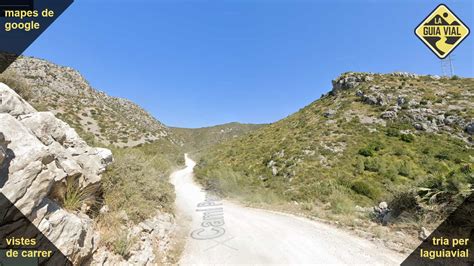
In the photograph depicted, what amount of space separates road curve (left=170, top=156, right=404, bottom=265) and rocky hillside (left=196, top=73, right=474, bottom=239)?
3205mm

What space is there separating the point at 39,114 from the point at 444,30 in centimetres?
1091

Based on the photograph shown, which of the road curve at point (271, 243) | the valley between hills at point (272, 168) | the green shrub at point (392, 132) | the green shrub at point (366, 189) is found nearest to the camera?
the valley between hills at point (272, 168)

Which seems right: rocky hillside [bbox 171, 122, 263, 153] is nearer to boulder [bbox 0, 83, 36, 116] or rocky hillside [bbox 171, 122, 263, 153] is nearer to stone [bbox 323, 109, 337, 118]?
stone [bbox 323, 109, 337, 118]

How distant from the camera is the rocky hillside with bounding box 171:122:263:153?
310 ft

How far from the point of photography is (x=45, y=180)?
13.5 ft

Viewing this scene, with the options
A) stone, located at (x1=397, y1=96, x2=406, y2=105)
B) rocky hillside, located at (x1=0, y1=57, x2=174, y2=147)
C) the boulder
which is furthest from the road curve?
stone, located at (x1=397, y1=96, x2=406, y2=105)

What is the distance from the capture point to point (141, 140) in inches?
1689

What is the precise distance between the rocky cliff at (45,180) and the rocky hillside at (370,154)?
36.1 feet

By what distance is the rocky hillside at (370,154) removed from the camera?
13.3m

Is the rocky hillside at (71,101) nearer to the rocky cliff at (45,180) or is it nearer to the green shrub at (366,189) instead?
the rocky cliff at (45,180)

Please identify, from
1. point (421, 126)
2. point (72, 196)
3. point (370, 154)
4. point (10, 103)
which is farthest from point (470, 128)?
point (10, 103)

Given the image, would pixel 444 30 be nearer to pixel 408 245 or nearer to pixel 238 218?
pixel 408 245

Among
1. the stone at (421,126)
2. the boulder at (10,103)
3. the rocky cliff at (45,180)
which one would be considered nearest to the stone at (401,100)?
the stone at (421,126)

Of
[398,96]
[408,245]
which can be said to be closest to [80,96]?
[408,245]
